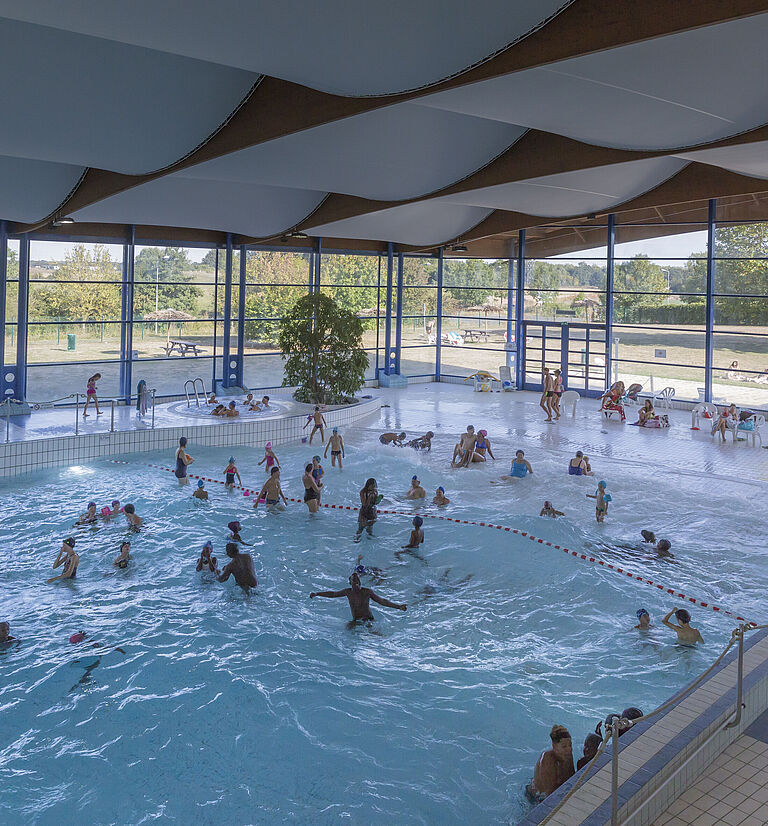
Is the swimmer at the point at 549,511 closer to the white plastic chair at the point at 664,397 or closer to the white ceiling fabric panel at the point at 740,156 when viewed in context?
the white ceiling fabric panel at the point at 740,156

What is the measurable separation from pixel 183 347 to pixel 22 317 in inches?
369

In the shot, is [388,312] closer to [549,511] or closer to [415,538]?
[549,511]

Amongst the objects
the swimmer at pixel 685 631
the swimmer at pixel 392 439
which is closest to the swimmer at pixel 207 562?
the swimmer at pixel 685 631

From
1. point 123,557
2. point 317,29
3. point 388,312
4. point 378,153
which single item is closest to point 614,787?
point 317,29

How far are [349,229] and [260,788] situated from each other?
64.0ft

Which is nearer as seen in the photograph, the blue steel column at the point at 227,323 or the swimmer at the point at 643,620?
the swimmer at the point at 643,620

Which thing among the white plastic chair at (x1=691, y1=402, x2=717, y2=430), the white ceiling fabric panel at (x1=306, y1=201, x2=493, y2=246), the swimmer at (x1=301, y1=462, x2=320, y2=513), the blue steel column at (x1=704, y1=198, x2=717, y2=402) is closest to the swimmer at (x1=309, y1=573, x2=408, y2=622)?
the swimmer at (x1=301, y1=462, x2=320, y2=513)

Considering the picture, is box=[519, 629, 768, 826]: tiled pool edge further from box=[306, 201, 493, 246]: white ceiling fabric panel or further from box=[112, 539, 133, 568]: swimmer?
box=[306, 201, 493, 246]: white ceiling fabric panel

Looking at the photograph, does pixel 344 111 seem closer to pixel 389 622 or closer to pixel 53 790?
pixel 389 622

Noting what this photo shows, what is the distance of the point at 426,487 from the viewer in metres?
14.3

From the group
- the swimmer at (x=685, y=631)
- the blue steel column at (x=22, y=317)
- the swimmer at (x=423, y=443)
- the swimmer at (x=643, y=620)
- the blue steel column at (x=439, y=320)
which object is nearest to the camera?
the swimmer at (x=685, y=631)

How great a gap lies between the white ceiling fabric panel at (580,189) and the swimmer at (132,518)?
9.46 metres

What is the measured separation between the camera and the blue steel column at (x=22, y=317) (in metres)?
18.9

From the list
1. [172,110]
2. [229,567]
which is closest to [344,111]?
Answer: [172,110]
